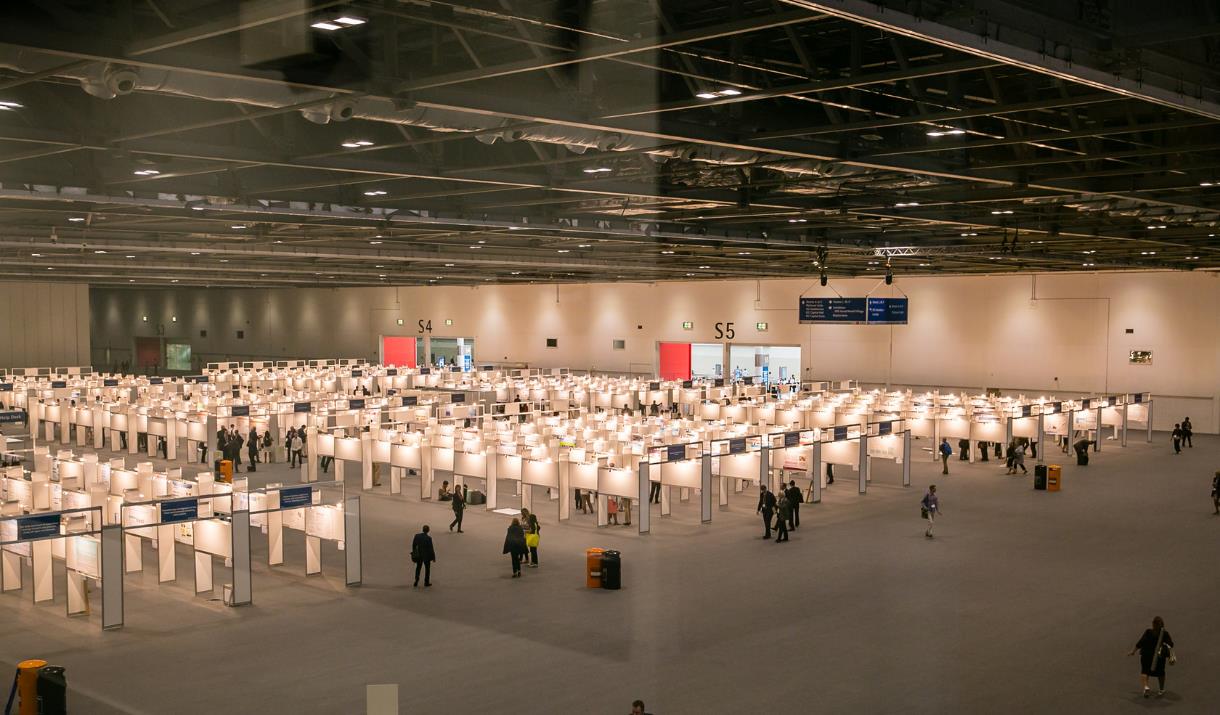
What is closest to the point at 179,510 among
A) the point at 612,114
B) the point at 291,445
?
the point at 612,114

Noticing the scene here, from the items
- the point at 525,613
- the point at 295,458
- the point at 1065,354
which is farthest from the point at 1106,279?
the point at 525,613

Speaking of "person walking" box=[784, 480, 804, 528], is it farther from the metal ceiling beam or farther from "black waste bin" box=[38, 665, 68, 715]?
"black waste bin" box=[38, 665, 68, 715]

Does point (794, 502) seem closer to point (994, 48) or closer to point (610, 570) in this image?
point (610, 570)

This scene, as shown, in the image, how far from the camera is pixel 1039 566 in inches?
806

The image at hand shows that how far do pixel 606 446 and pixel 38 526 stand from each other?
14.0m

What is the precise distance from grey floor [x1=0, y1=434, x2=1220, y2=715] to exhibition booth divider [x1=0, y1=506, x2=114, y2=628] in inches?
15.2

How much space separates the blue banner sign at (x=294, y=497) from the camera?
754 inches

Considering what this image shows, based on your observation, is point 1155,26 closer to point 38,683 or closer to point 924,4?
point 924,4

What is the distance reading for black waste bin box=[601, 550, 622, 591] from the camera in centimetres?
1864

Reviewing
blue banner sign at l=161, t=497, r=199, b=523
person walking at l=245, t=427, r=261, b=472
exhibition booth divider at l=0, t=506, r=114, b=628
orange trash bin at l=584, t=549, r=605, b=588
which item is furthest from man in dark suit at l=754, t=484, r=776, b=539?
person walking at l=245, t=427, r=261, b=472

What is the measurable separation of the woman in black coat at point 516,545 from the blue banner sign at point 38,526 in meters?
7.26

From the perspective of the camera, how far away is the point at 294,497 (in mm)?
19281

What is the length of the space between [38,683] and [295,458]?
72.3 ft

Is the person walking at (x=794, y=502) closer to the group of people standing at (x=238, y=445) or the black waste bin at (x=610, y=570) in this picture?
the black waste bin at (x=610, y=570)
